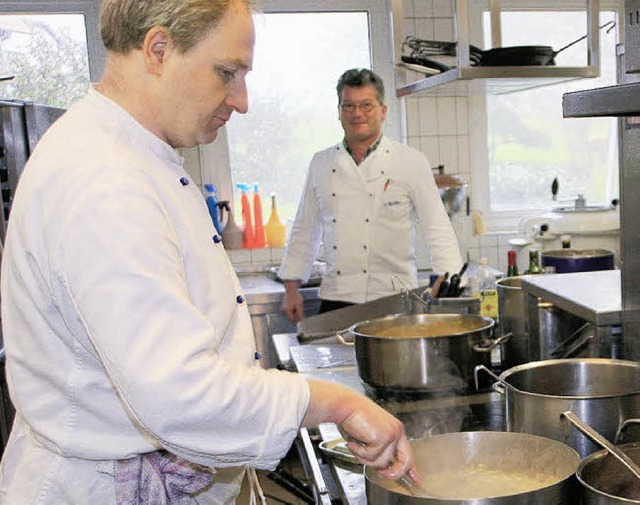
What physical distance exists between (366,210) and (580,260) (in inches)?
37.8

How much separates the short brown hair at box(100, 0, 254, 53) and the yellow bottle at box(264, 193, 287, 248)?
3218mm

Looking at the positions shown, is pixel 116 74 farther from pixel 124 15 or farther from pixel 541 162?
pixel 541 162

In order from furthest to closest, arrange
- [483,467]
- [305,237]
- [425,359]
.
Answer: [305,237] < [425,359] < [483,467]

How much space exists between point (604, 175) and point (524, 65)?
2.49 metres

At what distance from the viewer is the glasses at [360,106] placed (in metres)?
3.35

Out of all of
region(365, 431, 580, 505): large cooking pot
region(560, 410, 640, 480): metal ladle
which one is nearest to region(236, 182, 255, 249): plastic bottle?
region(365, 431, 580, 505): large cooking pot

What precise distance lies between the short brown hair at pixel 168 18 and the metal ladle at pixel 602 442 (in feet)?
2.64

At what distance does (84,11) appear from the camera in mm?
4203

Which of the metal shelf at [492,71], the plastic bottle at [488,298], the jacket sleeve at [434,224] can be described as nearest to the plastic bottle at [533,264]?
the plastic bottle at [488,298]

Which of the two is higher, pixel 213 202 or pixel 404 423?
pixel 213 202

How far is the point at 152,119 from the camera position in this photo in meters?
1.23

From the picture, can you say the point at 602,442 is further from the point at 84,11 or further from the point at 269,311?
the point at 84,11

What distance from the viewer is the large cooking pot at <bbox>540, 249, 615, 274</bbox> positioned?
112 inches

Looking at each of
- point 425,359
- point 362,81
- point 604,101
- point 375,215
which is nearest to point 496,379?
point 425,359
